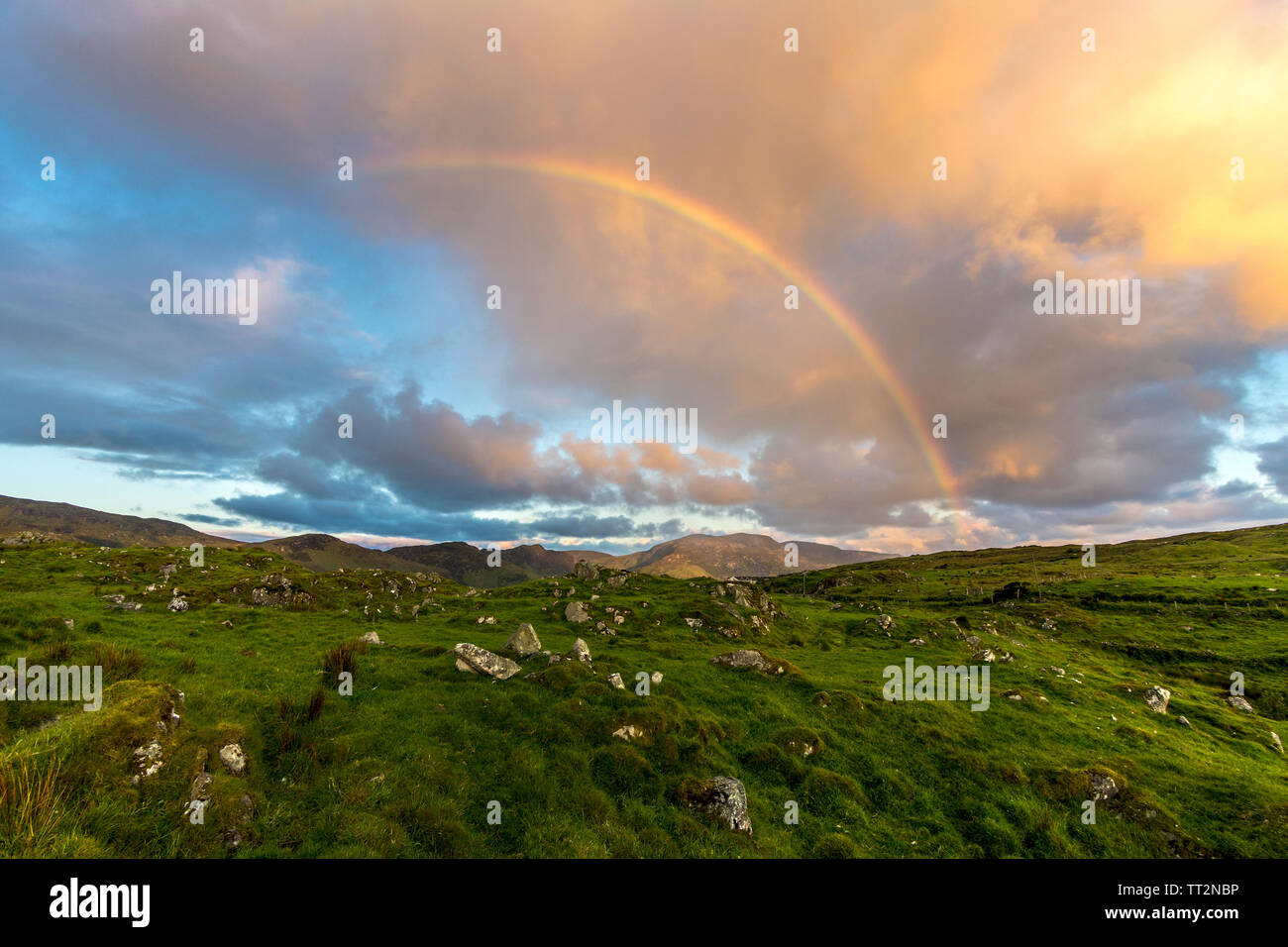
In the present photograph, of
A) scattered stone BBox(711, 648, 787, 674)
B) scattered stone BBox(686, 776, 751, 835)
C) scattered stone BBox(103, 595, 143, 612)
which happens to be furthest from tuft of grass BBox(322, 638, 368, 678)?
scattered stone BBox(103, 595, 143, 612)

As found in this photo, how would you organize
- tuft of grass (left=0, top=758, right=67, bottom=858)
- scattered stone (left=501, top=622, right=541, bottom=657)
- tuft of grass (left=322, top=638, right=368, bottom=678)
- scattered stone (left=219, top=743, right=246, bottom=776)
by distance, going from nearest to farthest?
tuft of grass (left=0, top=758, right=67, bottom=858), scattered stone (left=219, top=743, right=246, bottom=776), tuft of grass (left=322, top=638, right=368, bottom=678), scattered stone (left=501, top=622, right=541, bottom=657)

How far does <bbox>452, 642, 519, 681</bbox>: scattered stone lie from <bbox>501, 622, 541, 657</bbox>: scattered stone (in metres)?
2.06

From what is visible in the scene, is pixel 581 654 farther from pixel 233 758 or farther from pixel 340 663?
pixel 233 758

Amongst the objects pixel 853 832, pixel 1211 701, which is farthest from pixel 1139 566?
pixel 853 832

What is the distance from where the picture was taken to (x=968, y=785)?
20750mm

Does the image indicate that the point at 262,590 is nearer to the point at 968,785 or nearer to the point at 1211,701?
the point at 968,785

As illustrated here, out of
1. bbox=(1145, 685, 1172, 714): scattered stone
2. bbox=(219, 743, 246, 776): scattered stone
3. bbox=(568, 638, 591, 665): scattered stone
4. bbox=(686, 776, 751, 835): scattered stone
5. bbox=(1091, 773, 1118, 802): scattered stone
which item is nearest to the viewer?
bbox=(219, 743, 246, 776): scattered stone

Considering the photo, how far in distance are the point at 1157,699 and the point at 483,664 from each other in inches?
2142

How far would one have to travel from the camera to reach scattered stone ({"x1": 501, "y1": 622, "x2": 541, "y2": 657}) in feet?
91.4

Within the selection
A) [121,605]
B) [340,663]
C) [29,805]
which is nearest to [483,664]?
[340,663]

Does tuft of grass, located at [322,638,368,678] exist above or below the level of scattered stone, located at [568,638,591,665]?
above

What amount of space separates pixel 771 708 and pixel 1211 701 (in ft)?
183

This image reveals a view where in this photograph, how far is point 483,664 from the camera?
24.8 meters

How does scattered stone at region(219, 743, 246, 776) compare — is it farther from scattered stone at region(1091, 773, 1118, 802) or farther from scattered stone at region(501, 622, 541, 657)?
scattered stone at region(1091, 773, 1118, 802)
